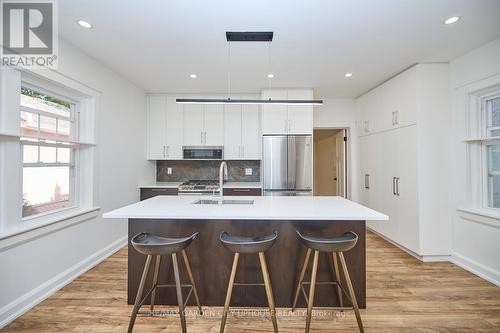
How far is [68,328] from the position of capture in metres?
1.89

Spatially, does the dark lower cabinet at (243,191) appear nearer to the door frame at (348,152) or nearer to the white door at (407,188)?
the door frame at (348,152)

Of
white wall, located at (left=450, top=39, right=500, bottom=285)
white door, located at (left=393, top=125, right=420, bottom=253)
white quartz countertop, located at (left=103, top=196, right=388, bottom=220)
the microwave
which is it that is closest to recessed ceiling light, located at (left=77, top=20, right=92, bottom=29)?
white quartz countertop, located at (left=103, top=196, right=388, bottom=220)

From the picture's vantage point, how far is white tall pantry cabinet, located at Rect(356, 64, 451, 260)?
123 inches

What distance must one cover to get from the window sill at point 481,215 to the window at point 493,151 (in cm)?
17

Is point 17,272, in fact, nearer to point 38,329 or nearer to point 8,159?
point 38,329

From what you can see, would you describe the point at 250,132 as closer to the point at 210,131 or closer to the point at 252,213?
the point at 210,131

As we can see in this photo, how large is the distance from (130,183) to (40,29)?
2.33 m

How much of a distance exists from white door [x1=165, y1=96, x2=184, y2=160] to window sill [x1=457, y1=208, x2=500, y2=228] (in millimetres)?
4450

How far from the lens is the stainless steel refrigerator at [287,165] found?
4043mm

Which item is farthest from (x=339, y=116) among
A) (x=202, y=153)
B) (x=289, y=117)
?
(x=202, y=153)

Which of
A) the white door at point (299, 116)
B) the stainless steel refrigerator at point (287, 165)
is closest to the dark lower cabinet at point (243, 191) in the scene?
the stainless steel refrigerator at point (287, 165)

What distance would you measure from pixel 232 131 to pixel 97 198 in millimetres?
2473

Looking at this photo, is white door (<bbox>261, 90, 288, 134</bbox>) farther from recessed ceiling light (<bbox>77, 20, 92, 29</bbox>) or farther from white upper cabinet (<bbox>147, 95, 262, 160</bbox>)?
recessed ceiling light (<bbox>77, 20, 92, 29</bbox>)

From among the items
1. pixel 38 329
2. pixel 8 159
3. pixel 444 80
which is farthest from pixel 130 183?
pixel 444 80
